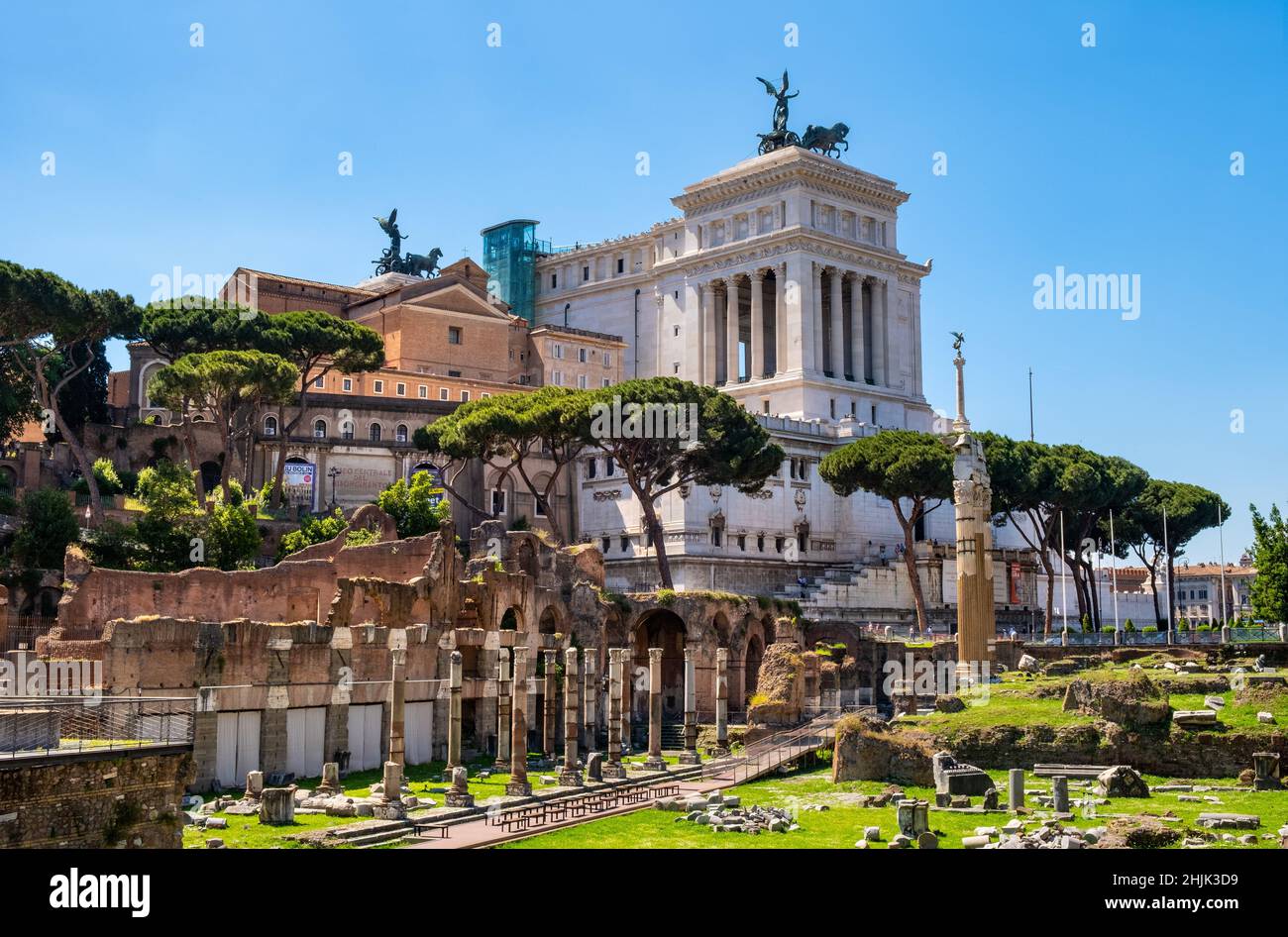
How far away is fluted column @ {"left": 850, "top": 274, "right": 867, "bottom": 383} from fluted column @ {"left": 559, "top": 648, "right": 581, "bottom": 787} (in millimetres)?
Result: 48112

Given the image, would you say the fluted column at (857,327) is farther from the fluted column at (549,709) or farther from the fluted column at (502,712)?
the fluted column at (502,712)

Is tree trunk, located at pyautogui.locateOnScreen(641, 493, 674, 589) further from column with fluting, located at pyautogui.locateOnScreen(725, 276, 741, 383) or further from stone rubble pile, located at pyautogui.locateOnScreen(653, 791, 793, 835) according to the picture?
column with fluting, located at pyautogui.locateOnScreen(725, 276, 741, 383)

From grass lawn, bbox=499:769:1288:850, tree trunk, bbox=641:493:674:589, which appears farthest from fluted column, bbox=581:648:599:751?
grass lawn, bbox=499:769:1288:850

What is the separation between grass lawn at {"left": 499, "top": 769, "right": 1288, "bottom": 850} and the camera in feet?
98.1

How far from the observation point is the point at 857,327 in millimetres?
90125

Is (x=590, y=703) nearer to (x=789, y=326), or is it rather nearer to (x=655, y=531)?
(x=655, y=531)

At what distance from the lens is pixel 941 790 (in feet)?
116

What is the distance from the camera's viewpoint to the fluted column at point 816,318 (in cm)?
8700

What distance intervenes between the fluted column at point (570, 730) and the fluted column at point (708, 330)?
4895 centimetres

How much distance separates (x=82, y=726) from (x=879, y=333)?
225ft

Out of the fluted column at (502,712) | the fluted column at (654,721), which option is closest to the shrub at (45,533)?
the fluted column at (502,712)

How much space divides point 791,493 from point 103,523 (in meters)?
34.0
